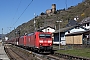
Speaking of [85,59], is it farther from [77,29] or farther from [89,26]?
[89,26]

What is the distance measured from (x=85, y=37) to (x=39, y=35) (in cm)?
2380

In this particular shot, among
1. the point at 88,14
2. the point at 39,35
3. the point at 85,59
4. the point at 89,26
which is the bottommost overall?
the point at 85,59

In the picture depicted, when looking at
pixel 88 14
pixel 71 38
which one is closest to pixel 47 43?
pixel 71 38

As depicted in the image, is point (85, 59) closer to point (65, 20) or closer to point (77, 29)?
point (77, 29)

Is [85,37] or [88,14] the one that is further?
[88,14]

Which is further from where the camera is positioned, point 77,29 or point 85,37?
point 77,29

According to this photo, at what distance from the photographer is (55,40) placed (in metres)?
77.2

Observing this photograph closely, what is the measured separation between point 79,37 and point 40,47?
2301 centimetres

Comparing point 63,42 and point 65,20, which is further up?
point 65,20

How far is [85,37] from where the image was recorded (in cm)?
5650

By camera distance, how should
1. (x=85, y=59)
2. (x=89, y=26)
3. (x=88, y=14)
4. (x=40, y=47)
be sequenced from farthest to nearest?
(x=88, y=14)
(x=89, y=26)
(x=40, y=47)
(x=85, y=59)

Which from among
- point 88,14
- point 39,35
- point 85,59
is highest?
point 88,14

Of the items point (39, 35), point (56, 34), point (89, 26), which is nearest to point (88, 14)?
point (89, 26)

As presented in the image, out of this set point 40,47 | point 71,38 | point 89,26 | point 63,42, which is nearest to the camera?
point 40,47
